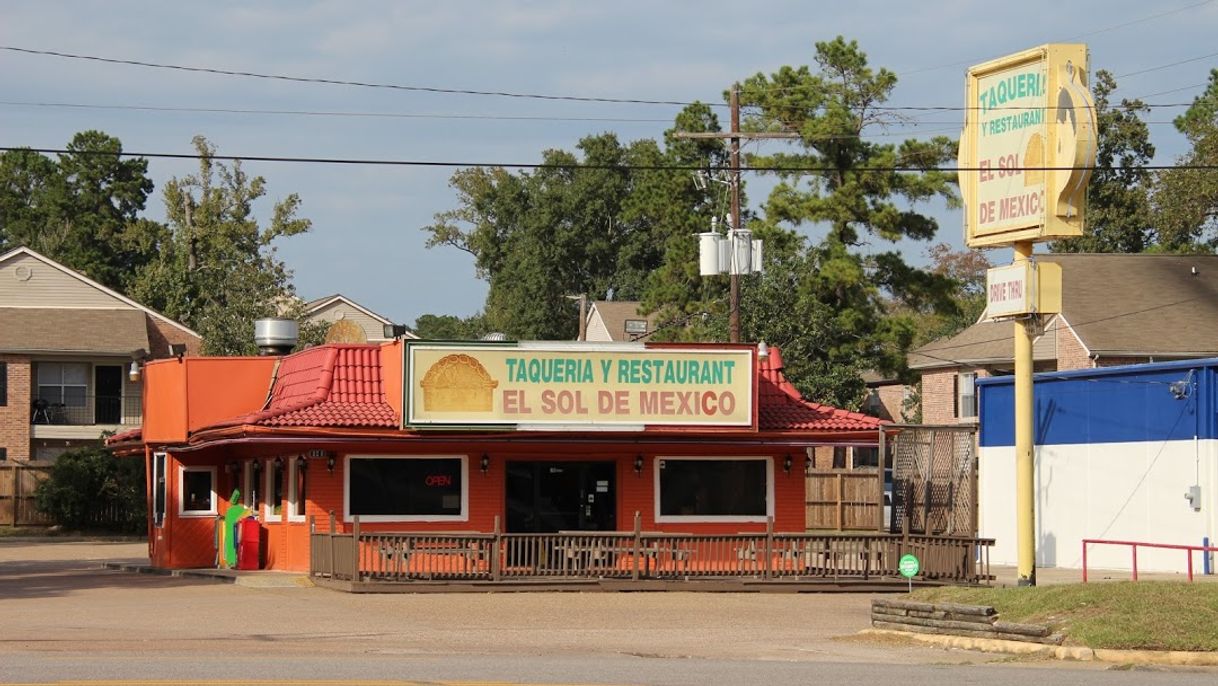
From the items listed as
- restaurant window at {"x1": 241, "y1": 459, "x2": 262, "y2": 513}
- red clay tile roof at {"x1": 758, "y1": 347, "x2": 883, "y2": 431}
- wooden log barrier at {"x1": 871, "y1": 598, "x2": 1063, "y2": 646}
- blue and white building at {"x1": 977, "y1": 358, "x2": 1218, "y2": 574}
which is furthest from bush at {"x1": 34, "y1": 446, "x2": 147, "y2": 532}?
wooden log barrier at {"x1": 871, "y1": 598, "x2": 1063, "y2": 646}

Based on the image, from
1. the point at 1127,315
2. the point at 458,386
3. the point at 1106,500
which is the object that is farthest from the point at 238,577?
the point at 1127,315

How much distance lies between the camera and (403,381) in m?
29.3

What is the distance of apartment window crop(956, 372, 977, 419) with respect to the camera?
5700 centimetres

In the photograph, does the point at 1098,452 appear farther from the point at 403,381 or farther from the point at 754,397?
the point at 403,381

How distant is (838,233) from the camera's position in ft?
174

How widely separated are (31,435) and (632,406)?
33.9m

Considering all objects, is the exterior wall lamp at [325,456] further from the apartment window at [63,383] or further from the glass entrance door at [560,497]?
the apartment window at [63,383]

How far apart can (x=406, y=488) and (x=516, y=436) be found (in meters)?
2.22

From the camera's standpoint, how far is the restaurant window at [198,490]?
34.7m

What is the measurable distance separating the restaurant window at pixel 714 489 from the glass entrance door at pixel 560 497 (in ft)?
3.33

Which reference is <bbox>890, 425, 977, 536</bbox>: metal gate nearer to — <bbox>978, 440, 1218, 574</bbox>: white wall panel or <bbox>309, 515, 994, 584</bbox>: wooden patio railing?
<bbox>978, 440, 1218, 574</bbox>: white wall panel

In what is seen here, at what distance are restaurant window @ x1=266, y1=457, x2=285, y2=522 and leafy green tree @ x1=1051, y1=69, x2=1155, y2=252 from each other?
131 ft

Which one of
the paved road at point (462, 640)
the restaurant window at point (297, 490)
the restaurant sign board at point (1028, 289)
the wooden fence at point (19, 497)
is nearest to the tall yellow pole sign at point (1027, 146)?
the restaurant sign board at point (1028, 289)

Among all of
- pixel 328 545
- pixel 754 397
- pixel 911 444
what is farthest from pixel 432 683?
pixel 911 444
